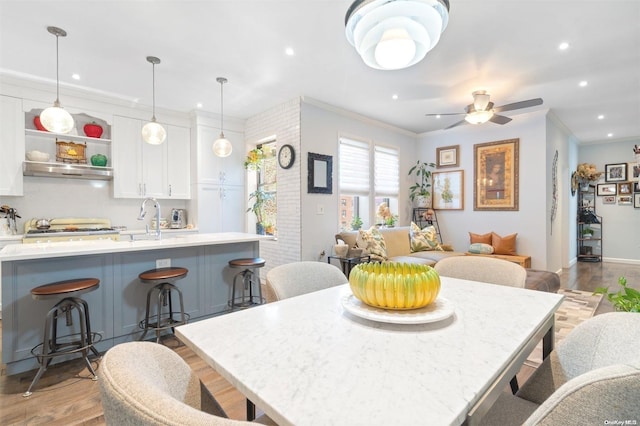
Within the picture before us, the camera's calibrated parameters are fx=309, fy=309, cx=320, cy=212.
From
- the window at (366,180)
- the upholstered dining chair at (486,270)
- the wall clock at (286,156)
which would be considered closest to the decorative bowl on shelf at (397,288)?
the upholstered dining chair at (486,270)

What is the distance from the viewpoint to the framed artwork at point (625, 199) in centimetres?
658

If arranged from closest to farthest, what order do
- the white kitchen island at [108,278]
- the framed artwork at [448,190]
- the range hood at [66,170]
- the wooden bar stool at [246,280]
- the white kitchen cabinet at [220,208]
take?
1. the white kitchen island at [108,278]
2. the wooden bar stool at [246,280]
3. the range hood at [66,170]
4. the white kitchen cabinet at [220,208]
5. the framed artwork at [448,190]

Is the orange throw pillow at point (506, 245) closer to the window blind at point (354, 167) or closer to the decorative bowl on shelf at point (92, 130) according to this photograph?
the window blind at point (354, 167)

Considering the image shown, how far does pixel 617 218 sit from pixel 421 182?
14.9 feet

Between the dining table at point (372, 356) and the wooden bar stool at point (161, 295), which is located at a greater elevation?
the dining table at point (372, 356)

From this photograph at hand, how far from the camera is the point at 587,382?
569 mm

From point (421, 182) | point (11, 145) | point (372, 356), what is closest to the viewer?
point (372, 356)

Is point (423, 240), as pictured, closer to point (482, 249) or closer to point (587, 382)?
point (482, 249)

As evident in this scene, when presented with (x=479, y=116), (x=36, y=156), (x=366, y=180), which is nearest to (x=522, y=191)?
(x=479, y=116)

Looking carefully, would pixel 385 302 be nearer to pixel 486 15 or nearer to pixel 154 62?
pixel 486 15

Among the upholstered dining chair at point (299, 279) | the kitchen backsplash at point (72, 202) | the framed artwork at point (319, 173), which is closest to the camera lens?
the upholstered dining chair at point (299, 279)

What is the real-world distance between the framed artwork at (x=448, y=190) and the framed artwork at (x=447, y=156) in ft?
0.56

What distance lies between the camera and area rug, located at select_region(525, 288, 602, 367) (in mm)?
2629

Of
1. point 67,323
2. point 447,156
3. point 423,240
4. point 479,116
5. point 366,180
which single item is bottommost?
point 67,323
